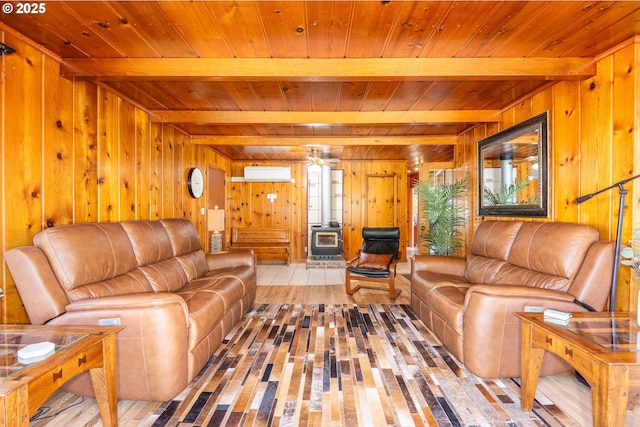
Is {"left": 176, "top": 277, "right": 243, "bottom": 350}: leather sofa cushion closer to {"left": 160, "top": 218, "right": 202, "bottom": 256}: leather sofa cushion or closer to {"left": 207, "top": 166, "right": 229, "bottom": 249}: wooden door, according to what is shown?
{"left": 160, "top": 218, "right": 202, "bottom": 256}: leather sofa cushion

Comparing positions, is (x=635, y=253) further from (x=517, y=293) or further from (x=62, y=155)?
(x=62, y=155)

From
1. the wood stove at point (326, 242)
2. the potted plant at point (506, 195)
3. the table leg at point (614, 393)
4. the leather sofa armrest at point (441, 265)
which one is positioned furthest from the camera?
the wood stove at point (326, 242)

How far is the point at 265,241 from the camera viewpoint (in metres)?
6.48

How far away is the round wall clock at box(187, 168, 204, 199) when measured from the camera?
4.33 m

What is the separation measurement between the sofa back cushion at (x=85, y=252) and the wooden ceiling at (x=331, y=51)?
3.93ft

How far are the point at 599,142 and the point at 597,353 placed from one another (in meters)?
1.76

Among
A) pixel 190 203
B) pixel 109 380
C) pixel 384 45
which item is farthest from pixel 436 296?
pixel 190 203

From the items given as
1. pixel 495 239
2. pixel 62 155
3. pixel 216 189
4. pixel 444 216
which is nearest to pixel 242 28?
pixel 62 155

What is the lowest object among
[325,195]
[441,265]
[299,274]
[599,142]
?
[299,274]

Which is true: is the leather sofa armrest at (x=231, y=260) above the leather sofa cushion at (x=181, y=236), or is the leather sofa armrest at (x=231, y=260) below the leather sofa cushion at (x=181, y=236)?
below

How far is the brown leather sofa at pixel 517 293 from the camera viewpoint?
190 cm

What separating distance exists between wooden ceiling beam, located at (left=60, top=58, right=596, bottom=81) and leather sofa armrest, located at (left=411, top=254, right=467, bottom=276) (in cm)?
189

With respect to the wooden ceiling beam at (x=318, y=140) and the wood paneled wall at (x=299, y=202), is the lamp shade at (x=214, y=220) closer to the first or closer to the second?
the wooden ceiling beam at (x=318, y=140)

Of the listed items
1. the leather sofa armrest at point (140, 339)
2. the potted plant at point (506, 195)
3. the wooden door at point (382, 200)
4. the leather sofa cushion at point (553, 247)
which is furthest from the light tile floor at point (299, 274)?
the leather sofa armrest at point (140, 339)
